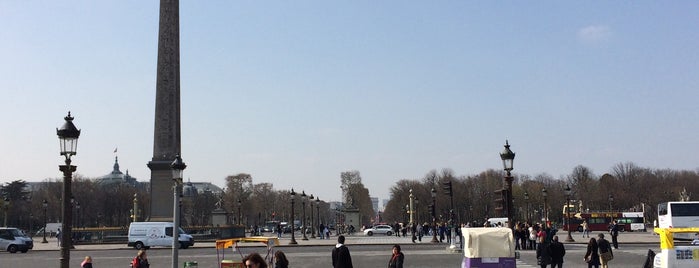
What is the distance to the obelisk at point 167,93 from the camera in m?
53.2

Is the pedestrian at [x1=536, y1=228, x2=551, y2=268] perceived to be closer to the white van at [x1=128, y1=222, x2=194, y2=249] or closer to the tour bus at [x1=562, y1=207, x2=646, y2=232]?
the white van at [x1=128, y1=222, x2=194, y2=249]

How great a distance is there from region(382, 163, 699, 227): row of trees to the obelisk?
6210 centimetres

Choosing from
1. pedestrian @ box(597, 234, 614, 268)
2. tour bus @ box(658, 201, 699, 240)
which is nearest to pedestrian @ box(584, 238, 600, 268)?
pedestrian @ box(597, 234, 614, 268)

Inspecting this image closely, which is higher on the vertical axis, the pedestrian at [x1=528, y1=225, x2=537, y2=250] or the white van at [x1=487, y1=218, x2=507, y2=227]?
the white van at [x1=487, y1=218, x2=507, y2=227]

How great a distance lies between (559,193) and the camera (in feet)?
425

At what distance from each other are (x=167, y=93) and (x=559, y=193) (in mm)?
92644

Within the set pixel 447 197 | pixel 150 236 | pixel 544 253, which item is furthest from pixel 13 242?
pixel 447 197

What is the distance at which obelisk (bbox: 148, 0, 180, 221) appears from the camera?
53.2m

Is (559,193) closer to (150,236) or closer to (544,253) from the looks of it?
(150,236)

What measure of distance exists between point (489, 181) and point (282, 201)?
195 feet

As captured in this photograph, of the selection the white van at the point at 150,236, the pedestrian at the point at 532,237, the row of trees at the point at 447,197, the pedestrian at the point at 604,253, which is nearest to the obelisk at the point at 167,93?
the white van at the point at 150,236

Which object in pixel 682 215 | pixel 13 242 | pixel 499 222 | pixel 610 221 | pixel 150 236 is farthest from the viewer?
pixel 610 221

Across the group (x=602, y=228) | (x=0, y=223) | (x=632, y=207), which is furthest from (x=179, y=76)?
(x=632, y=207)

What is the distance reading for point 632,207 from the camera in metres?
114
